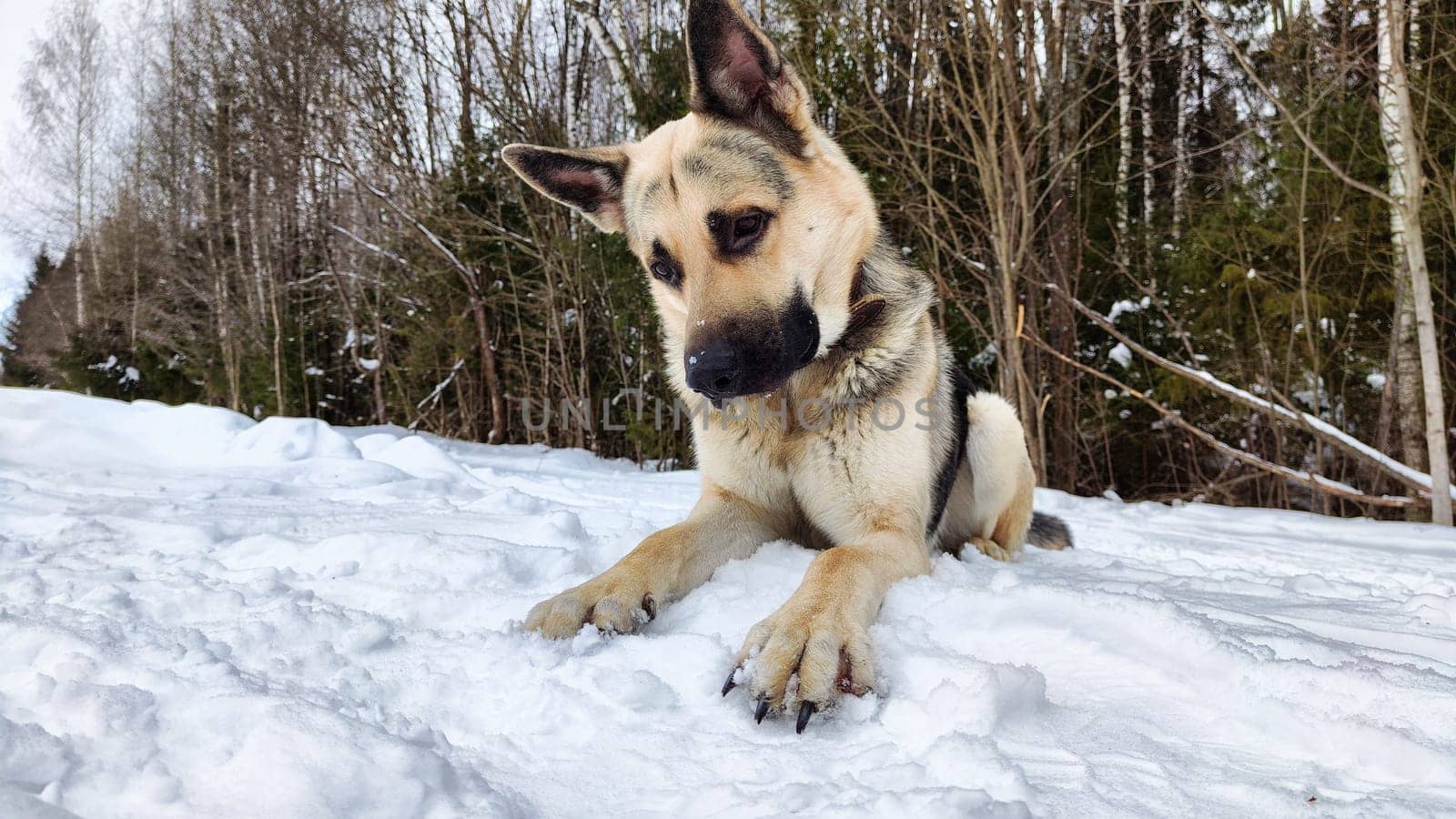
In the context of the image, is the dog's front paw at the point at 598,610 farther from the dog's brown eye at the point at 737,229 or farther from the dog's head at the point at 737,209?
the dog's brown eye at the point at 737,229

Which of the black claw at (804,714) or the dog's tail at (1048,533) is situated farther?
the dog's tail at (1048,533)

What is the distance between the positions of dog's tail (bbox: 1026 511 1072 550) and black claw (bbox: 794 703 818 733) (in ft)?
9.28

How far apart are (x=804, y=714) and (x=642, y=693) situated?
296mm

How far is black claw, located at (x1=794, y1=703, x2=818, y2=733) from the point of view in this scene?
1.26 meters

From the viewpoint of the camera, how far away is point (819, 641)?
56.1 inches

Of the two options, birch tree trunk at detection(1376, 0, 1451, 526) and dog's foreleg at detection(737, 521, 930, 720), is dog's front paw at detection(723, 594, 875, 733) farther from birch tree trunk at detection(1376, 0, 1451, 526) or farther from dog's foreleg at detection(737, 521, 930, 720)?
birch tree trunk at detection(1376, 0, 1451, 526)

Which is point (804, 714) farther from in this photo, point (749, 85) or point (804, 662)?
point (749, 85)

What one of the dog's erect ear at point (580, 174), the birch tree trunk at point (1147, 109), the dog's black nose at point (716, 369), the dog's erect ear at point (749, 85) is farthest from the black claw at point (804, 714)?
the birch tree trunk at point (1147, 109)

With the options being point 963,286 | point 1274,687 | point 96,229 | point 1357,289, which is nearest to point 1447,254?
point 1357,289

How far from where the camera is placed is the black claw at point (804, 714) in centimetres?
126

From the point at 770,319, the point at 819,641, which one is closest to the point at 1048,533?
the point at 770,319

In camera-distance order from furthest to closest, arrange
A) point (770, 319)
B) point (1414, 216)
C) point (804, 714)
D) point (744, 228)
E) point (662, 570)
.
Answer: point (1414, 216), point (744, 228), point (770, 319), point (662, 570), point (804, 714)

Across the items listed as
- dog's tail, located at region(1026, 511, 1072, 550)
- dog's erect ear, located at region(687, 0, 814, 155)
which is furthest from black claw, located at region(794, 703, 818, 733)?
dog's tail, located at region(1026, 511, 1072, 550)

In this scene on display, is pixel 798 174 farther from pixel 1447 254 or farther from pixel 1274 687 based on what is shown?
pixel 1447 254
